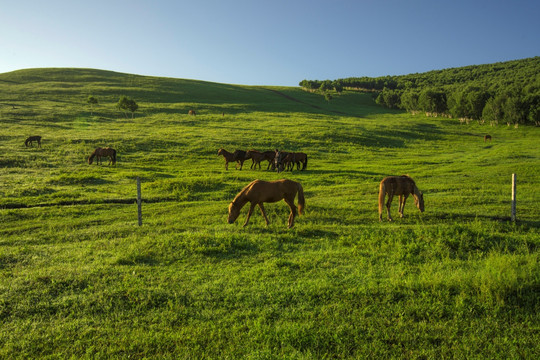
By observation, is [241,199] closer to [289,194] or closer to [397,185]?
[289,194]

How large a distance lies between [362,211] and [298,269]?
7.50 metres

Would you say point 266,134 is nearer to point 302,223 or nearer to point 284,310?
point 302,223

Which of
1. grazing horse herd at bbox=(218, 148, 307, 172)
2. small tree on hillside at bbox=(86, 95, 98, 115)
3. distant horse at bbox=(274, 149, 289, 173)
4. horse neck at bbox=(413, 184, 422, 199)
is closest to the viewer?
horse neck at bbox=(413, 184, 422, 199)

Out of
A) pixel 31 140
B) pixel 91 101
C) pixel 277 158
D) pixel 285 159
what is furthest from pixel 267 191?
pixel 91 101

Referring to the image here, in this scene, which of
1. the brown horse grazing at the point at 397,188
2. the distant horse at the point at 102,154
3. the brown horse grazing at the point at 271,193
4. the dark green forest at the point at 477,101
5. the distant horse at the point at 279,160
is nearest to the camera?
the brown horse grazing at the point at 271,193

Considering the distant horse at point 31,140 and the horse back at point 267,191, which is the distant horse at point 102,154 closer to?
the distant horse at point 31,140

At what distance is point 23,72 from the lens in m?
103

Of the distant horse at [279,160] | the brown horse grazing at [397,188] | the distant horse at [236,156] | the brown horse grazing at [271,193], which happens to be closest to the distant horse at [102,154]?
the distant horse at [236,156]

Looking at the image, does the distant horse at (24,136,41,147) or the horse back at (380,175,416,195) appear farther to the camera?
the distant horse at (24,136,41,147)

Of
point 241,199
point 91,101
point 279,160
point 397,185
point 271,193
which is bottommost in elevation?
point 241,199

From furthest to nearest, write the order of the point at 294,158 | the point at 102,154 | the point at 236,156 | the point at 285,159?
the point at 102,154 < the point at 236,156 < the point at 294,158 < the point at 285,159

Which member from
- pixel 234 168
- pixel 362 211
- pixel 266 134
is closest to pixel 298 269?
pixel 362 211

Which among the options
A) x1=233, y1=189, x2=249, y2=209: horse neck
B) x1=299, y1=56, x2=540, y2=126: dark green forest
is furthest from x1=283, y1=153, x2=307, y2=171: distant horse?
x1=299, y1=56, x2=540, y2=126: dark green forest

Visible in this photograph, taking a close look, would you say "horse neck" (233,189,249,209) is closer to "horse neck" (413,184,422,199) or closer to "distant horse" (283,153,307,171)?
"horse neck" (413,184,422,199)
